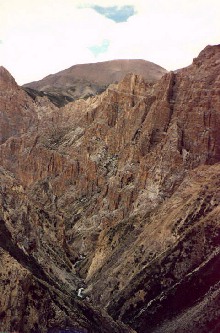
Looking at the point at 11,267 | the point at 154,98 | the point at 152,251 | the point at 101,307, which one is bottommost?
the point at 101,307

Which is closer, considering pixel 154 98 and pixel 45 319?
pixel 45 319

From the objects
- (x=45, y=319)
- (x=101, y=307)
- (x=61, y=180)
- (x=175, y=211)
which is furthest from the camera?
(x=61, y=180)

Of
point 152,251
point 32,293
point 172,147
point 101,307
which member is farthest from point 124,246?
point 32,293

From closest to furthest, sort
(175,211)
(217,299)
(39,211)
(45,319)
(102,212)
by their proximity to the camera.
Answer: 1. (45,319)
2. (217,299)
3. (175,211)
4. (39,211)
5. (102,212)

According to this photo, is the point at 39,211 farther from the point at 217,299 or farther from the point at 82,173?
the point at 217,299

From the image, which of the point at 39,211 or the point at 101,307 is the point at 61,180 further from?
the point at 101,307

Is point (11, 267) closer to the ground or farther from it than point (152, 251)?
farther from it

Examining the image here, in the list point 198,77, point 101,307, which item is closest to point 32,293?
point 101,307
